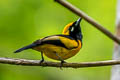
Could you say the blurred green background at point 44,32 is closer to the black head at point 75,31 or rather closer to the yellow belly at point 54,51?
the black head at point 75,31

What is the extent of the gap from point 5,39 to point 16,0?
30.2 inches

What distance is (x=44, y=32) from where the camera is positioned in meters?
6.64

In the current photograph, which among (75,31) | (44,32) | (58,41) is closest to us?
(58,41)

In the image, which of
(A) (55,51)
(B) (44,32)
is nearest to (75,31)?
(A) (55,51)

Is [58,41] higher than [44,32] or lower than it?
higher

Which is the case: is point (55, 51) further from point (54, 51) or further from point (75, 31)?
point (75, 31)

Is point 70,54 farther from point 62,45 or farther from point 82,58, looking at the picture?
point 82,58

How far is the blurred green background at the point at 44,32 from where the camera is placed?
18.5 ft

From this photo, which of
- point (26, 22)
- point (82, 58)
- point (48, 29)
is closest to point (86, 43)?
point (82, 58)

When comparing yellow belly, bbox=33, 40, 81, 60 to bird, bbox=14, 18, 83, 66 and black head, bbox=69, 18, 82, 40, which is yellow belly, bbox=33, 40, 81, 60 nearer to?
bird, bbox=14, 18, 83, 66

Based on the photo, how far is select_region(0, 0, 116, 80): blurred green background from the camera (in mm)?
5633

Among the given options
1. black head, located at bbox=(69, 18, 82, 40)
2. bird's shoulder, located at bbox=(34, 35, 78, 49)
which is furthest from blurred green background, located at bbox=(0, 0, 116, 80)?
bird's shoulder, located at bbox=(34, 35, 78, 49)

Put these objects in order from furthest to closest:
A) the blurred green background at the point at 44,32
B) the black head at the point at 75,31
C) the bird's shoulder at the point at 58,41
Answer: the blurred green background at the point at 44,32
the black head at the point at 75,31
the bird's shoulder at the point at 58,41

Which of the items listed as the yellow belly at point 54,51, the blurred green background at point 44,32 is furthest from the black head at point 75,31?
the blurred green background at point 44,32
